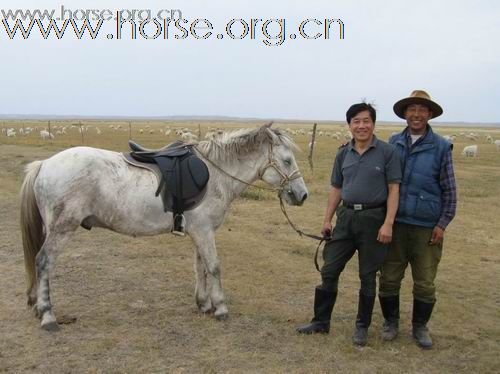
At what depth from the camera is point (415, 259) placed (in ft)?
15.4

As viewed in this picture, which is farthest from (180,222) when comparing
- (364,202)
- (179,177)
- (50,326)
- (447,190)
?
(447,190)

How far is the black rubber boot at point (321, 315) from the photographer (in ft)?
16.4

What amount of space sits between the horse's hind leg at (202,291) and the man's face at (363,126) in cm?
235

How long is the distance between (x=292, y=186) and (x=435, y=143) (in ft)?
5.28

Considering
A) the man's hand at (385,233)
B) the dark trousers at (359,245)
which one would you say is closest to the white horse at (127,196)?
the dark trousers at (359,245)

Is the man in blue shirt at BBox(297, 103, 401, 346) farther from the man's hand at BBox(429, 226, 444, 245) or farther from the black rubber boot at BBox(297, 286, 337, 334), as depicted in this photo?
the man's hand at BBox(429, 226, 444, 245)

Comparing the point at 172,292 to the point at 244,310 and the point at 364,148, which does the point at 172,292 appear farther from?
the point at 364,148

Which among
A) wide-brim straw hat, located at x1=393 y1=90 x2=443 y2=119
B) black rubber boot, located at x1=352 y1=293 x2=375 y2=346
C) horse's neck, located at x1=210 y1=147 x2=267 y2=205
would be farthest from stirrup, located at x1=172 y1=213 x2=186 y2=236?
wide-brim straw hat, located at x1=393 y1=90 x2=443 y2=119

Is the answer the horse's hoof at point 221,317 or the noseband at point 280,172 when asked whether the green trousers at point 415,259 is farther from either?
the horse's hoof at point 221,317

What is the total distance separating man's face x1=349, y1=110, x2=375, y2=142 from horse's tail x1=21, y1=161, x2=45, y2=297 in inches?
130

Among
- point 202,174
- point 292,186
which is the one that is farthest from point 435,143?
point 202,174

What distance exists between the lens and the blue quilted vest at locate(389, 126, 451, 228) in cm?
445

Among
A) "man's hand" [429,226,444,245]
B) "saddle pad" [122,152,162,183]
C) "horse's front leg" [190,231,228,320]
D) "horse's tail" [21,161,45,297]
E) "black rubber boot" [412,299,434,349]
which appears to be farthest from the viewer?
"horse's front leg" [190,231,228,320]

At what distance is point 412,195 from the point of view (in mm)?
4508
